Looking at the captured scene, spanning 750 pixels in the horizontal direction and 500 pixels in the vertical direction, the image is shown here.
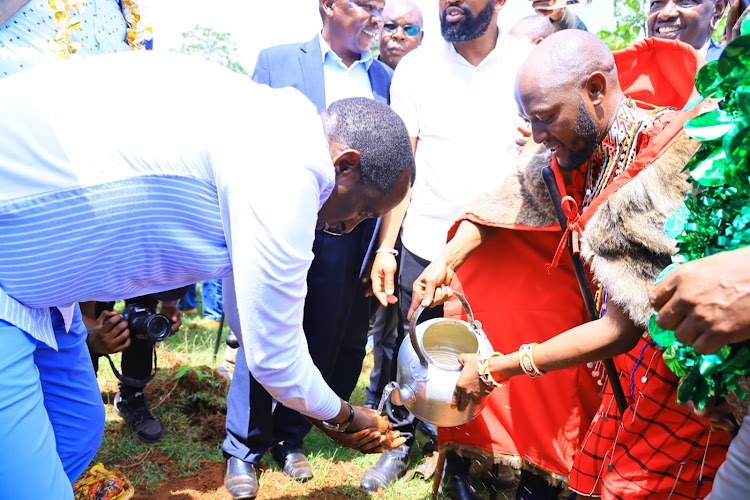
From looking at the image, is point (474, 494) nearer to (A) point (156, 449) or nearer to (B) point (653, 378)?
(B) point (653, 378)

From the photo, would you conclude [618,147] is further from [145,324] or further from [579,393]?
[145,324]

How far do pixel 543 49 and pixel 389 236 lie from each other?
1301 millimetres

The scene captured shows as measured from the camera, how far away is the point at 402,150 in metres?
2.01

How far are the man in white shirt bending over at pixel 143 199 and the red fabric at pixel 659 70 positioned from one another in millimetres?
1456

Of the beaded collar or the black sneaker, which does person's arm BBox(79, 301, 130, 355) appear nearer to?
the black sneaker

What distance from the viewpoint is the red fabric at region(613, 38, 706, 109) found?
2635mm

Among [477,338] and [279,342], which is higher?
[279,342]

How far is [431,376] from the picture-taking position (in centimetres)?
254

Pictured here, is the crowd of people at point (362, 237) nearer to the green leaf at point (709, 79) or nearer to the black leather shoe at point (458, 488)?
the black leather shoe at point (458, 488)

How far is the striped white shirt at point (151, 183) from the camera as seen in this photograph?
162 centimetres

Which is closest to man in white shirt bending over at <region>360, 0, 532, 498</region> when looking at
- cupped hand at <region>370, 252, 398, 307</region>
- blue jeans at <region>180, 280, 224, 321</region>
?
cupped hand at <region>370, 252, 398, 307</region>

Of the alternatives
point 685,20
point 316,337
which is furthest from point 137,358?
point 685,20

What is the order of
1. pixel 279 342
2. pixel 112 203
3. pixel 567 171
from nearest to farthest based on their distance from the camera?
pixel 112 203 → pixel 279 342 → pixel 567 171

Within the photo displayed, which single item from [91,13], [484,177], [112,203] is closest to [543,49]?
[484,177]
